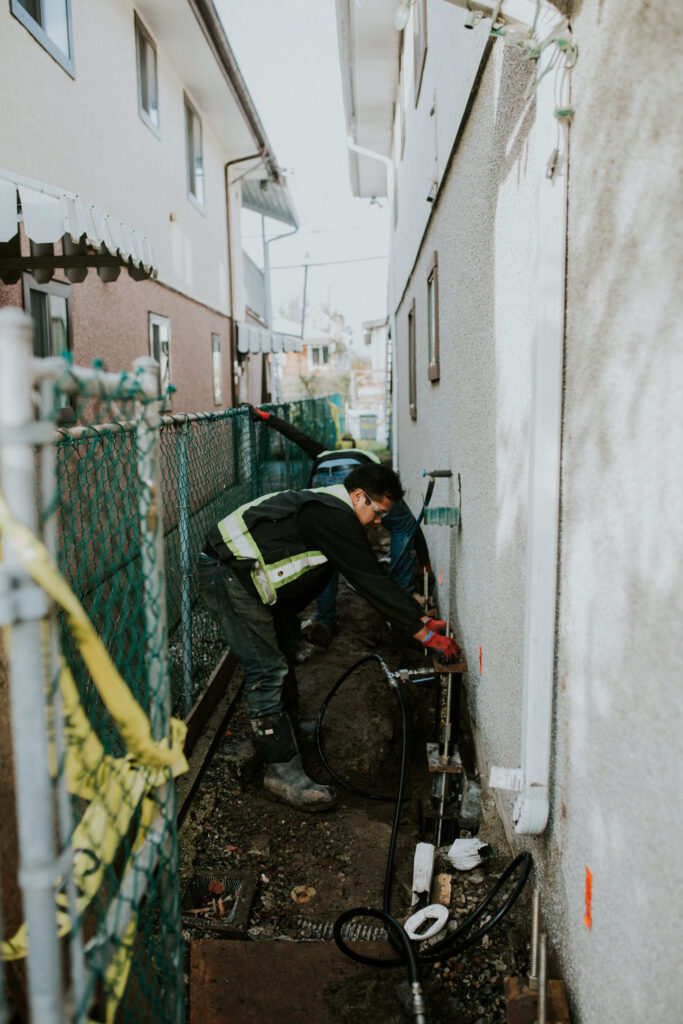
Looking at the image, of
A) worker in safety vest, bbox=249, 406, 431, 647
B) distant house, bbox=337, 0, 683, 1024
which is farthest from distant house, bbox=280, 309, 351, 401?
distant house, bbox=337, 0, 683, 1024

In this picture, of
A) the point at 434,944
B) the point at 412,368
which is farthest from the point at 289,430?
the point at 434,944

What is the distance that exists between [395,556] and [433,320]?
184 centimetres

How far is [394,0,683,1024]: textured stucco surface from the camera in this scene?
1332mm

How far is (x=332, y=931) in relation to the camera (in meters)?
2.85

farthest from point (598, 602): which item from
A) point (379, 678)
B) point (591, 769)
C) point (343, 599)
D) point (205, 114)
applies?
point (205, 114)

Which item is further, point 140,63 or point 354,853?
point 140,63

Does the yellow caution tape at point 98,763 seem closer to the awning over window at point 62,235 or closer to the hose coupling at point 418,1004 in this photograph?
the hose coupling at point 418,1004

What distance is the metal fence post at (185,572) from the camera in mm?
4004

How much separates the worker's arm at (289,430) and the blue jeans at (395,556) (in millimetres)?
367

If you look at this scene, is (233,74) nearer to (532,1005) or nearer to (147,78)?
(147,78)

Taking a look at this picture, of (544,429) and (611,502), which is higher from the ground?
(544,429)

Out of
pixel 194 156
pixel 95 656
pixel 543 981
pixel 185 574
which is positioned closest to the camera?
pixel 95 656

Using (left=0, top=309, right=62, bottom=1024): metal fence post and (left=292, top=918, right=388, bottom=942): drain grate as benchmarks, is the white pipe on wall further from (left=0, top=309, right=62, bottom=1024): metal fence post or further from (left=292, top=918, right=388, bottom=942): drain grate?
(left=0, top=309, right=62, bottom=1024): metal fence post

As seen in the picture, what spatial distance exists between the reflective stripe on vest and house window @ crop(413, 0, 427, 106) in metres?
4.34
